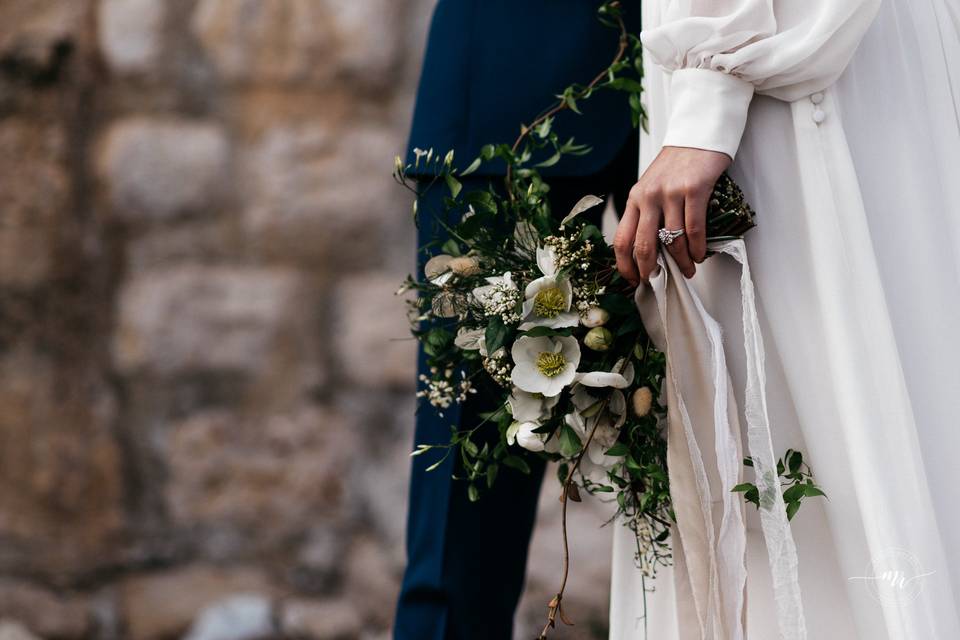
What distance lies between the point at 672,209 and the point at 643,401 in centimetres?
20

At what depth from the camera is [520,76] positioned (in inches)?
49.0

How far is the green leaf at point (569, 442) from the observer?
991 mm

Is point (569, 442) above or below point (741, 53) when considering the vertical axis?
below

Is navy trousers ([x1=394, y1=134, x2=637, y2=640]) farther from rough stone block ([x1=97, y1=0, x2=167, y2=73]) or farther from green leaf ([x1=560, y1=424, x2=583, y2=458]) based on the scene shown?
rough stone block ([x1=97, y1=0, x2=167, y2=73])

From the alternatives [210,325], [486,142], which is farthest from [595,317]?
[210,325]

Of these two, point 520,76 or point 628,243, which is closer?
point 628,243

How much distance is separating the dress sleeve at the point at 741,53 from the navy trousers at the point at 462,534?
318mm

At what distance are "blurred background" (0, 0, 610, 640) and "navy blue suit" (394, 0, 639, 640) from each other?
0.53m

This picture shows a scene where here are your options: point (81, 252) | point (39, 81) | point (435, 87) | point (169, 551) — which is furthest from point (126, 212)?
point (435, 87)

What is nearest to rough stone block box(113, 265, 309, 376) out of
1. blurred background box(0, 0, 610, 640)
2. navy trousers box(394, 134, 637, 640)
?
blurred background box(0, 0, 610, 640)

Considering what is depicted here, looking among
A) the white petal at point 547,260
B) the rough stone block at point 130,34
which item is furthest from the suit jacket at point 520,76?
the rough stone block at point 130,34

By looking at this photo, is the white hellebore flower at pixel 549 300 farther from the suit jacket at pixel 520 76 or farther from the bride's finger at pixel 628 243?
the suit jacket at pixel 520 76

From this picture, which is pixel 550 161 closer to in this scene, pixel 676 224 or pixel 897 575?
pixel 676 224

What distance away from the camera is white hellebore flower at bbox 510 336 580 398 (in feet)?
3.22
